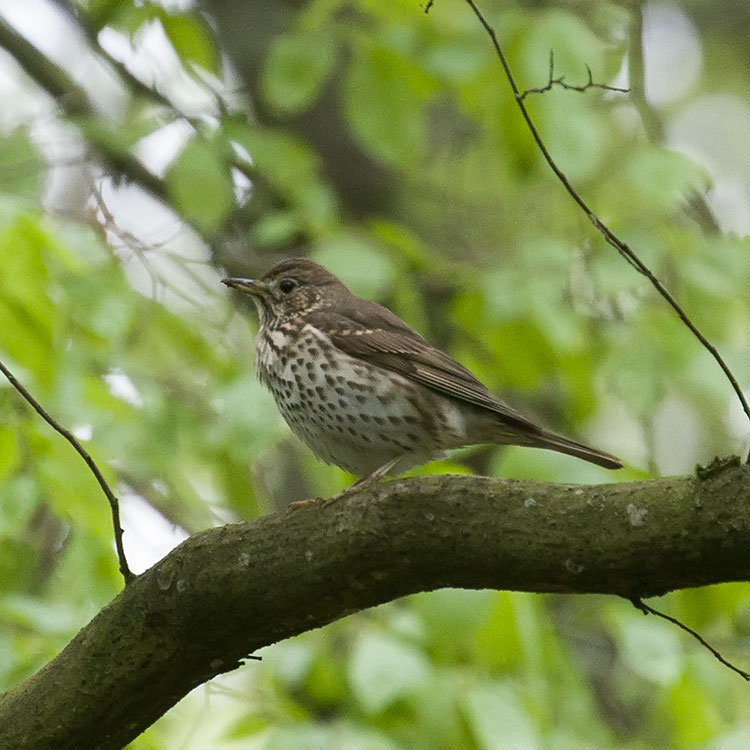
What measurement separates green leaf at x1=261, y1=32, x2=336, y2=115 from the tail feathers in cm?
248

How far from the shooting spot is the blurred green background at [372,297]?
4535 millimetres

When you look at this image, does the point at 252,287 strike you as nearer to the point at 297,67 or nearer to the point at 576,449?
the point at 297,67

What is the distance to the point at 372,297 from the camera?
5.91 meters

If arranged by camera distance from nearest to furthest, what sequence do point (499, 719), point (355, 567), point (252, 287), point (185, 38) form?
point (355, 567), point (499, 719), point (252, 287), point (185, 38)

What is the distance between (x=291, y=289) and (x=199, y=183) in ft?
3.29

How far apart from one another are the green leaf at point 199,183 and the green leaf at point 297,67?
0.46 m

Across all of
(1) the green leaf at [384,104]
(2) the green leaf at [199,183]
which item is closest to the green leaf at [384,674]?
(2) the green leaf at [199,183]

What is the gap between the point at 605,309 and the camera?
22.0 feet

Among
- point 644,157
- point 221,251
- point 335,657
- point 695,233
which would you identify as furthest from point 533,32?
point 335,657

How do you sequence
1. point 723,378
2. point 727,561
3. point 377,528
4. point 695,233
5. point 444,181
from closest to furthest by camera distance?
point 727,561 < point 377,528 < point 723,378 < point 695,233 < point 444,181

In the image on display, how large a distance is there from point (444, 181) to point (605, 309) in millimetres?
2986

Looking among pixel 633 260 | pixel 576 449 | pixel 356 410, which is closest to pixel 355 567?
pixel 633 260

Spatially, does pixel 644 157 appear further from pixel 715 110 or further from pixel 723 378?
pixel 715 110

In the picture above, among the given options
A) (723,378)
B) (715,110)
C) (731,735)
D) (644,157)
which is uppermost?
(715,110)
